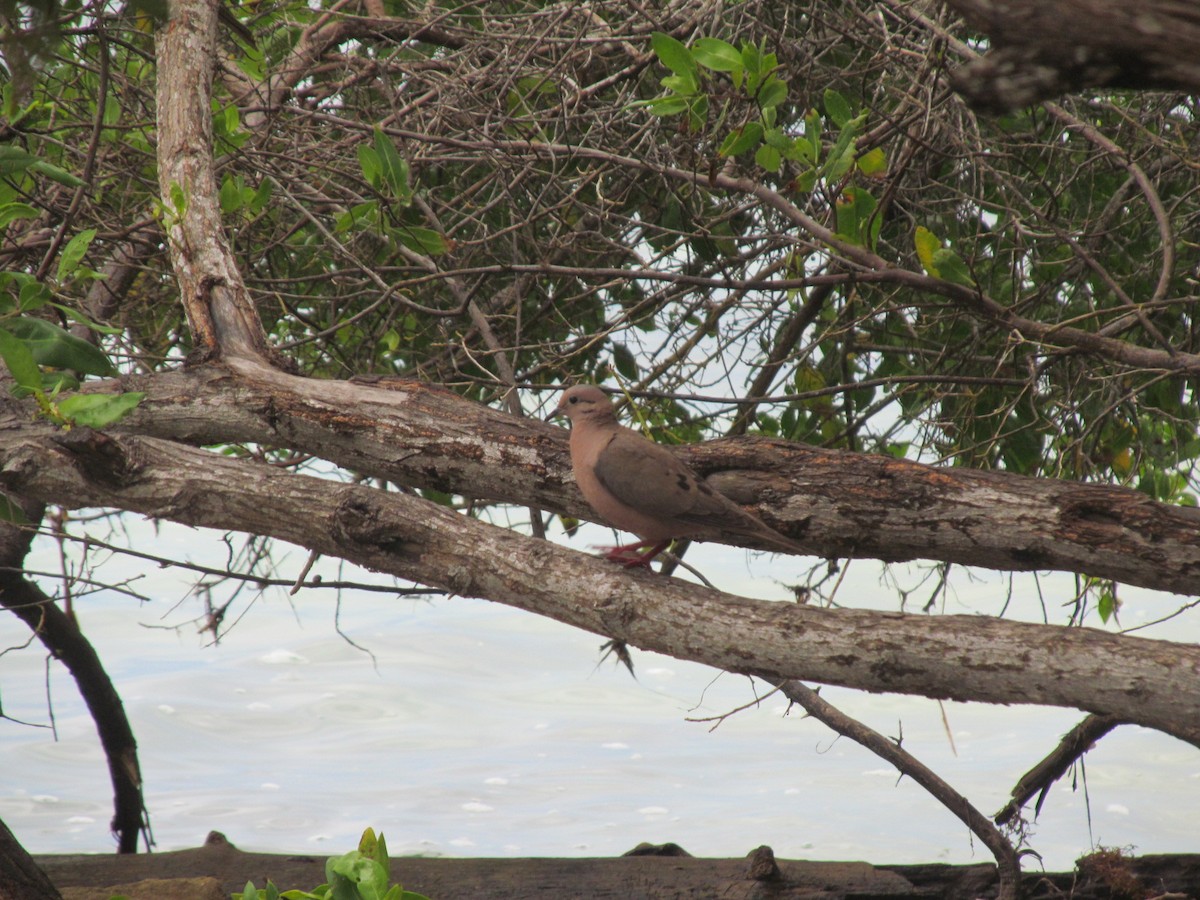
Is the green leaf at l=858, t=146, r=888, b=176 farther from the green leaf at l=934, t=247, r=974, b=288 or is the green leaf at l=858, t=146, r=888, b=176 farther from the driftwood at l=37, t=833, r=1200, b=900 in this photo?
the driftwood at l=37, t=833, r=1200, b=900

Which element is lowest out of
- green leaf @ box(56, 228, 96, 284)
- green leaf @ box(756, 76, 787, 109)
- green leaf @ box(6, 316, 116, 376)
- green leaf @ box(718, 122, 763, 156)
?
green leaf @ box(6, 316, 116, 376)

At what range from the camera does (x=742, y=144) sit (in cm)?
315

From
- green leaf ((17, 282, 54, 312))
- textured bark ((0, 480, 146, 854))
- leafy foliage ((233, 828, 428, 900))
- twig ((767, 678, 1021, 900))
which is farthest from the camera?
textured bark ((0, 480, 146, 854))

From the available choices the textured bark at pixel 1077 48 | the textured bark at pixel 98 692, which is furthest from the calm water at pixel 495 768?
the textured bark at pixel 1077 48

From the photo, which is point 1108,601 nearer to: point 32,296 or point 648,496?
point 648,496

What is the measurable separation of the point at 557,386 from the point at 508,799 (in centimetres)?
244

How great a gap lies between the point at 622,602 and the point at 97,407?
1346 mm

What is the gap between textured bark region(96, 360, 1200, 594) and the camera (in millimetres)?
2629

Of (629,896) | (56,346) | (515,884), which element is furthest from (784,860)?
(56,346)

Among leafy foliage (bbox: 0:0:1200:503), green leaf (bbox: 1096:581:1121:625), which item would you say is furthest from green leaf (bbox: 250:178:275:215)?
green leaf (bbox: 1096:581:1121:625)

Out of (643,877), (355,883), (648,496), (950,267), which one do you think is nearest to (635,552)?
(648,496)

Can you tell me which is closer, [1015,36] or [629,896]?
[1015,36]

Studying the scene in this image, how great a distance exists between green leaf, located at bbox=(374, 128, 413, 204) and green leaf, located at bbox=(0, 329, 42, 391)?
4.01 feet

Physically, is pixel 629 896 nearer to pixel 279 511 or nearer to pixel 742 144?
pixel 279 511
